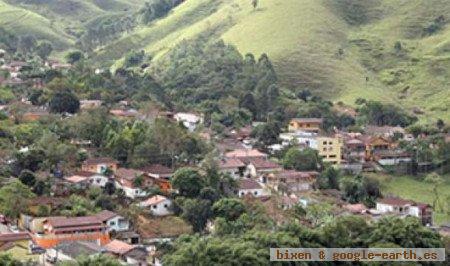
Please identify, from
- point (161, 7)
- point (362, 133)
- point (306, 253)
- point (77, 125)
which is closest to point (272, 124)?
point (362, 133)

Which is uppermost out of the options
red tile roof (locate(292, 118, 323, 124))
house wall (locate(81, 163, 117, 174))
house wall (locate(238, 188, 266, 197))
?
house wall (locate(81, 163, 117, 174))

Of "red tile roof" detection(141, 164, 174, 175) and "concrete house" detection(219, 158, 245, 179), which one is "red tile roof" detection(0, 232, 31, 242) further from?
"concrete house" detection(219, 158, 245, 179)

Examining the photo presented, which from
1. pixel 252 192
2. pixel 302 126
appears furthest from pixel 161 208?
pixel 302 126

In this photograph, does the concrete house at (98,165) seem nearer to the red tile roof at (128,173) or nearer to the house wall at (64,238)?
the red tile roof at (128,173)

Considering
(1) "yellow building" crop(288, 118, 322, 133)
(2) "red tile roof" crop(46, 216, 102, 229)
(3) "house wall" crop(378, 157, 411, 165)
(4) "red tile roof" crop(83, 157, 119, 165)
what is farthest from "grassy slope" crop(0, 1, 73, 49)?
(2) "red tile roof" crop(46, 216, 102, 229)

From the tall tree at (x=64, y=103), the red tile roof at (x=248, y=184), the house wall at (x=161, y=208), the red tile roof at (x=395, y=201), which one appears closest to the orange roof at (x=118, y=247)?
the house wall at (x=161, y=208)

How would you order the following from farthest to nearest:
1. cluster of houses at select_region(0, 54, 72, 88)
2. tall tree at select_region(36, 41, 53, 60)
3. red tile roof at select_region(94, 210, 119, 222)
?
tall tree at select_region(36, 41, 53, 60) → cluster of houses at select_region(0, 54, 72, 88) → red tile roof at select_region(94, 210, 119, 222)

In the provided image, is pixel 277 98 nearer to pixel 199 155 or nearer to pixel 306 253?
pixel 199 155
